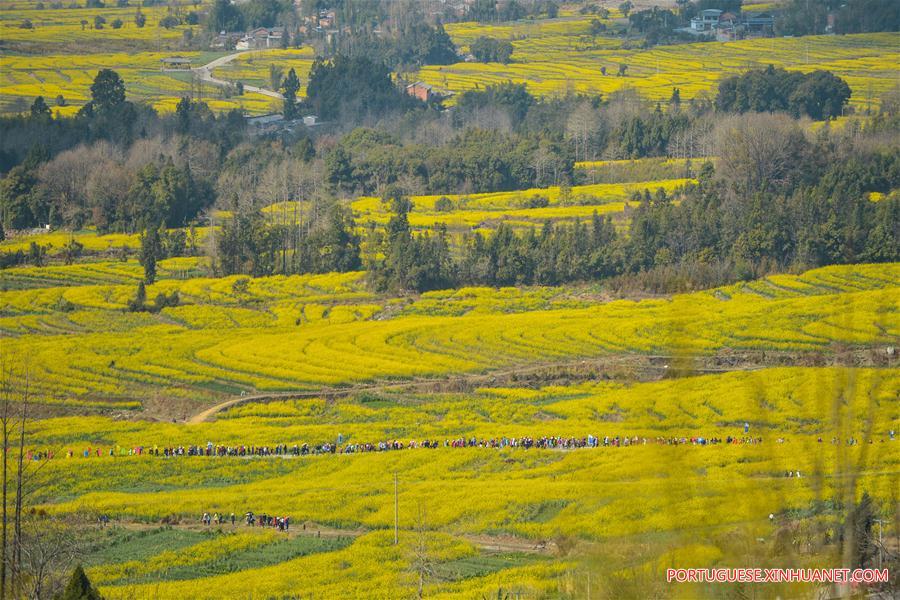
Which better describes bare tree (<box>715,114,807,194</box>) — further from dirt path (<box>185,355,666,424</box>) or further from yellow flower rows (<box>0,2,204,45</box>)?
yellow flower rows (<box>0,2,204,45</box>)

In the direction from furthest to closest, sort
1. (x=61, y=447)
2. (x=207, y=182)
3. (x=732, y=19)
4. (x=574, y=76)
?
(x=732, y=19), (x=574, y=76), (x=207, y=182), (x=61, y=447)

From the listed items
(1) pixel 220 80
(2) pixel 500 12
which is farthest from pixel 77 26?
(2) pixel 500 12

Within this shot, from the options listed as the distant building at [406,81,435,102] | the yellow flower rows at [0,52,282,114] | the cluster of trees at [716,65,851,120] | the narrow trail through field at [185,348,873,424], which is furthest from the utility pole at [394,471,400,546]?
the distant building at [406,81,435,102]

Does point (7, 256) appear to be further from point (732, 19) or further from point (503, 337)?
point (732, 19)

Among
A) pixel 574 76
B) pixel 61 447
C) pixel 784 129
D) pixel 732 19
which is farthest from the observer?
pixel 732 19

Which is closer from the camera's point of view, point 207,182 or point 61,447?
point 61,447

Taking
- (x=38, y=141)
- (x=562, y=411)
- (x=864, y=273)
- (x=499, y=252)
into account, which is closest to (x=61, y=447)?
(x=562, y=411)

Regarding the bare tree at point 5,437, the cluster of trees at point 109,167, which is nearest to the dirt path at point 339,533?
the bare tree at point 5,437
